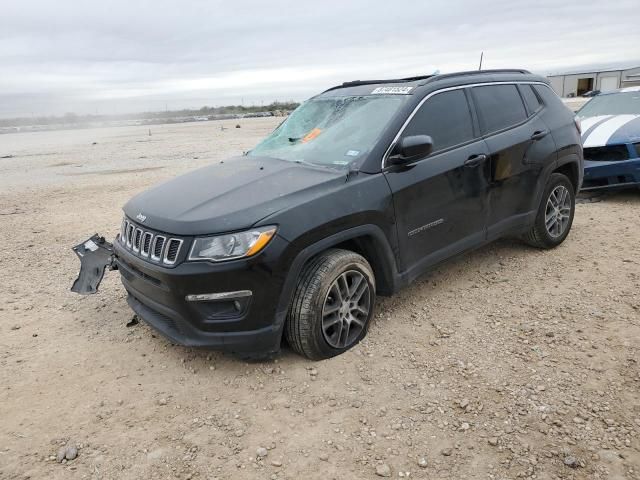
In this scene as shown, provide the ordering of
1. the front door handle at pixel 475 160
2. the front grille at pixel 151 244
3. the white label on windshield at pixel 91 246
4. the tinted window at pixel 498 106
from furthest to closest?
the tinted window at pixel 498 106 → the white label on windshield at pixel 91 246 → the front door handle at pixel 475 160 → the front grille at pixel 151 244

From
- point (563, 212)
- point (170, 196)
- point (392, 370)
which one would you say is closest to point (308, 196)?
point (170, 196)

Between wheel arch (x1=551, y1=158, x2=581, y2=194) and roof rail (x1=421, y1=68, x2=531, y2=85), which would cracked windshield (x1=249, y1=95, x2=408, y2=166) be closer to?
roof rail (x1=421, y1=68, x2=531, y2=85)

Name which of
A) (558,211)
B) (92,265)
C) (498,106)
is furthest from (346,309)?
(558,211)

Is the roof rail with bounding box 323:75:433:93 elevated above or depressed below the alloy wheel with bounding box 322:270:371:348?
above

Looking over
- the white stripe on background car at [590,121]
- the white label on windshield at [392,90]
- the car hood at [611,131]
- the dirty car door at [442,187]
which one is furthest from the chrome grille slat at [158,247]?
the white stripe on background car at [590,121]

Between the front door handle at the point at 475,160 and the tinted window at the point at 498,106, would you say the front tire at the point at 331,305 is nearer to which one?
the front door handle at the point at 475,160

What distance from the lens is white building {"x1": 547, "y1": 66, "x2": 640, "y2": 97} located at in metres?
39.9

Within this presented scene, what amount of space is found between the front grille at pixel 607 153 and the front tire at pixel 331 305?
525 cm

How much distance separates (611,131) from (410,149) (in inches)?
207

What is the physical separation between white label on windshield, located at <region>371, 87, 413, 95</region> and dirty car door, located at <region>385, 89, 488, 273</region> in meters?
0.19

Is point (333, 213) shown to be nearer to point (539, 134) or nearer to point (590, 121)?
point (539, 134)

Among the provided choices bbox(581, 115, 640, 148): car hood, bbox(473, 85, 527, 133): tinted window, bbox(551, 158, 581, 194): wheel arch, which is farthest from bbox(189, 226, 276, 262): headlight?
bbox(581, 115, 640, 148): car hood

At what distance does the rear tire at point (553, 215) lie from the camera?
5.06m

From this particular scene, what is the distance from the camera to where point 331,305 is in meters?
3.43
